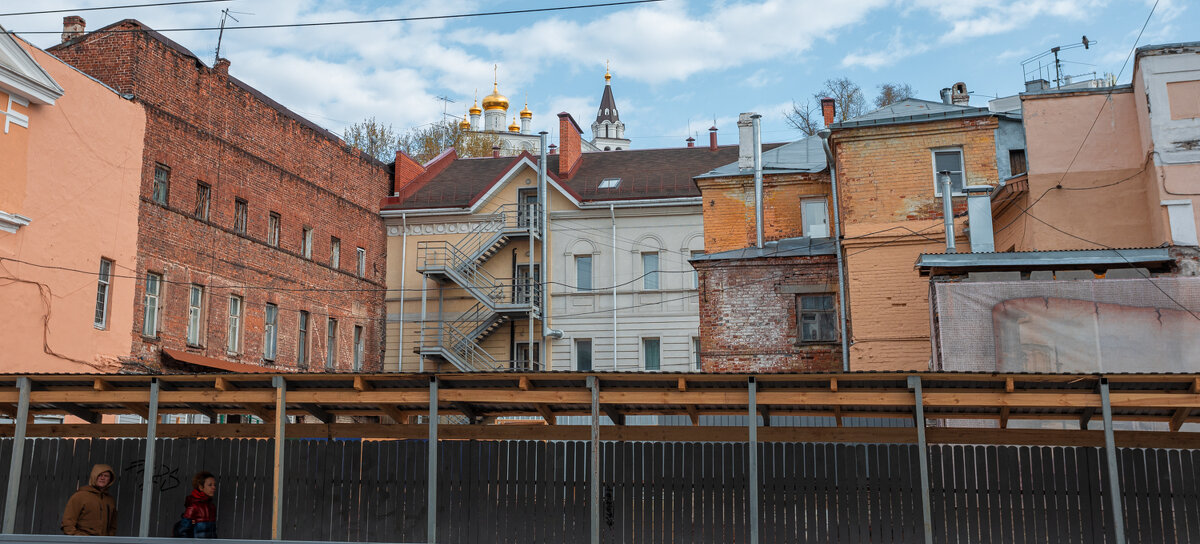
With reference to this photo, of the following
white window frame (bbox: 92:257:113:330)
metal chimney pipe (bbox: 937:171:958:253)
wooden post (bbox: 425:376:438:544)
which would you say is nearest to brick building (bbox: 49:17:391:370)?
white window frame (bbox: 92:257:113:330)

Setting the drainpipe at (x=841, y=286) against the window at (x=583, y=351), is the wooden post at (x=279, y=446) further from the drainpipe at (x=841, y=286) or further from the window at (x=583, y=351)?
the window at (x=583, y=351)

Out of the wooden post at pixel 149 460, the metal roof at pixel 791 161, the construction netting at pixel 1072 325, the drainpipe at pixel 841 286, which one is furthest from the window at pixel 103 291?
the construction netting at pixel 1072 325

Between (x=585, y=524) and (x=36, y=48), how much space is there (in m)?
19.0

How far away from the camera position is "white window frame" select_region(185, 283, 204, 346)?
30127 mm

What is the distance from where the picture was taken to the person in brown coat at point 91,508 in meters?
11.2

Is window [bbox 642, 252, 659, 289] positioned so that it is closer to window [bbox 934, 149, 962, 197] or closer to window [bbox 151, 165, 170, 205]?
window [bbox 934, 149, 962, 197]

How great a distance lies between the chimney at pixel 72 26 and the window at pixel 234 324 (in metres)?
8.95

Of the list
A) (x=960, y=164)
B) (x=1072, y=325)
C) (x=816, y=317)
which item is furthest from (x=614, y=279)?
(x=1072, y=325)

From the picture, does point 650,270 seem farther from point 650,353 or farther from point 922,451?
point 922,451

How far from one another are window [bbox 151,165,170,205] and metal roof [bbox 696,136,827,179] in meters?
15.1

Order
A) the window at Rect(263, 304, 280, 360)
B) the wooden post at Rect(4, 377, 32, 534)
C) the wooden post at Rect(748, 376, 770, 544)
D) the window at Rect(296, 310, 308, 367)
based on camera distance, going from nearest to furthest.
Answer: the wooden post at Rect(748, 376, 770, 544) → the wooden post at Rect(4, 377, 32, 534) → the window at Rect(263, 304, 280, 360) → the window at Rect(296, 310, 308, 367)

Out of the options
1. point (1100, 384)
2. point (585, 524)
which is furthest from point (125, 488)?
point (1100, 384)

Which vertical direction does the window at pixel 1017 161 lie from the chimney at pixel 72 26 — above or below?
below

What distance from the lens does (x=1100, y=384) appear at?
11133 mm
